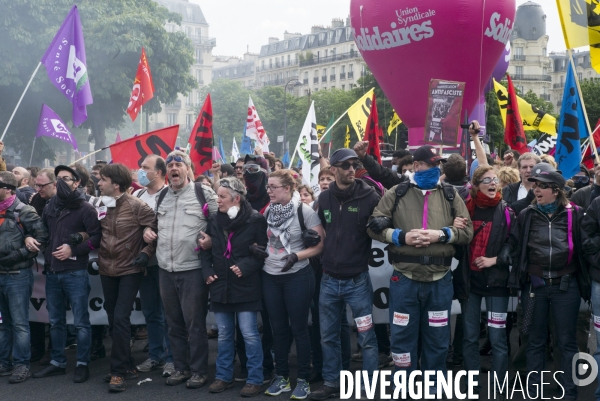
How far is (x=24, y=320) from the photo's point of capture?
754 cm

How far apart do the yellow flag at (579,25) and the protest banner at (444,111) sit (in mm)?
2521

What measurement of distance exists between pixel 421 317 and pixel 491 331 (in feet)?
2.01

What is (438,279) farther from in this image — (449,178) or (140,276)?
(140,276)

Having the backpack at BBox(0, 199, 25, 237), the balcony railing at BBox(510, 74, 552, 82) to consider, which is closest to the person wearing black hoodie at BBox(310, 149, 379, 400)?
the backpack at BBox(0, 199, 25, 237)

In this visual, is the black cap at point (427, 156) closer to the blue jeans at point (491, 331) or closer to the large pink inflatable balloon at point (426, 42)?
the blue jeans at point (491, 331)

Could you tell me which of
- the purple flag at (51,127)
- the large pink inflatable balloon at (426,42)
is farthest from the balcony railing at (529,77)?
the purple flag at (51,127)

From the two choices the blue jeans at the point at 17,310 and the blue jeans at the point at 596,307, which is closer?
the blue jeans at the point at 596,307

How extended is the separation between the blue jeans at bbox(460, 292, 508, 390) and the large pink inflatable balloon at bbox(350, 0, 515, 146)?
42.5 ft

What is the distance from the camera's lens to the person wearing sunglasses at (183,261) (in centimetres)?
713

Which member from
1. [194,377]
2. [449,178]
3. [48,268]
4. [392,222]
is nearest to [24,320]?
[48,268]

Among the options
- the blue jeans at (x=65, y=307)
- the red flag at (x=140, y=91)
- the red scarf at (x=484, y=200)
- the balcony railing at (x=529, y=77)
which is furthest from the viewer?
the balcony railing at (x=529, y=77)

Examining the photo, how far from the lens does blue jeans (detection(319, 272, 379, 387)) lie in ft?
21.7

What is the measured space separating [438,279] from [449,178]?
136cm

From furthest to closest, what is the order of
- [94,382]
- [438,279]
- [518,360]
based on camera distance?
[94,382] < [518,360] < [438,279]
